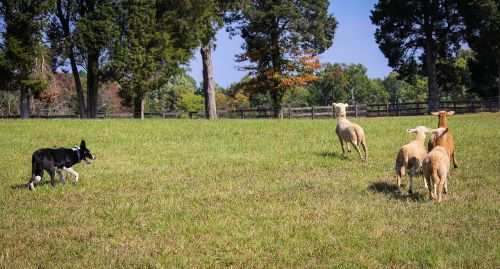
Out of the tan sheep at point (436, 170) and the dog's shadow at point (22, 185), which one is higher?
the tan sheep at point (436, 170)

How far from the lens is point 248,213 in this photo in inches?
336

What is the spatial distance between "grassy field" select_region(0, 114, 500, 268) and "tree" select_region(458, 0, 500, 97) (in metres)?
34.4

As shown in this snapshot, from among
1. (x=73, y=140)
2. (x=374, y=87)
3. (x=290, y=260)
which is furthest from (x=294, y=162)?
(x=374, y=87)

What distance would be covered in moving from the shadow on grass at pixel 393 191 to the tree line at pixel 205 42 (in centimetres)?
2906

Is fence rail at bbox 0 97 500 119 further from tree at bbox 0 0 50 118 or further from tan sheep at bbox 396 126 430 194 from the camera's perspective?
tan sheep at bbox 396 126 430 194

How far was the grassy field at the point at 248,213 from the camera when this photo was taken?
21.1 feet

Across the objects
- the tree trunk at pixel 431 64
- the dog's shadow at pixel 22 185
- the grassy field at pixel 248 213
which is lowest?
the grassy field at pixel 248 213

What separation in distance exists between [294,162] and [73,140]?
10.2 m

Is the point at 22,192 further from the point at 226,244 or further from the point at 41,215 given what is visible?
the point at 226,244

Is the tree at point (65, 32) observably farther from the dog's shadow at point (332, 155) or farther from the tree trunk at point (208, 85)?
the dog's shadow at point (332, 155)

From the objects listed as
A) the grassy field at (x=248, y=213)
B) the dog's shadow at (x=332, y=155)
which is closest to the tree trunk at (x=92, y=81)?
the grassy field at (x=248, y=213)

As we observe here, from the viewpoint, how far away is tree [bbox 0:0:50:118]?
108ft

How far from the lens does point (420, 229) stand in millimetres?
7422

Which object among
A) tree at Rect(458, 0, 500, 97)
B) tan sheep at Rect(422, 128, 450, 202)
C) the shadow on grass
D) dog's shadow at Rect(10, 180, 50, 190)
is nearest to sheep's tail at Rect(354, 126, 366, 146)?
the shadow on grass
